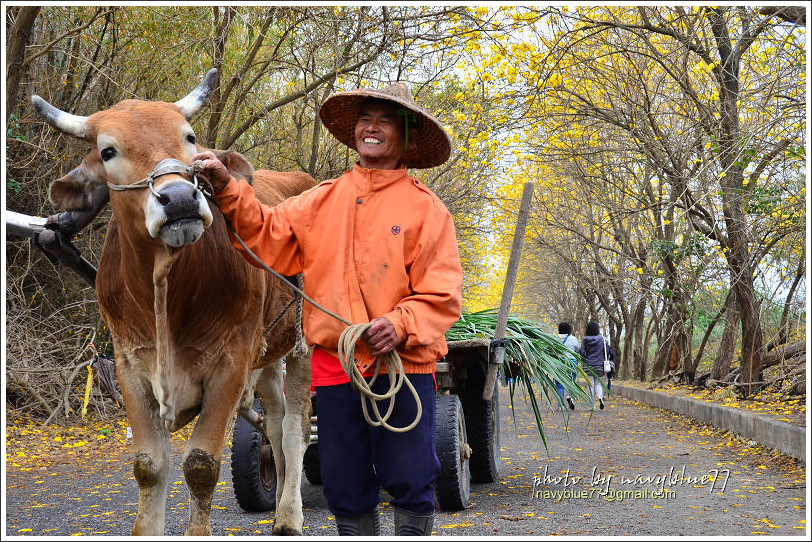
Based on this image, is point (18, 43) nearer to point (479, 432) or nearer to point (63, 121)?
point (63, 121)

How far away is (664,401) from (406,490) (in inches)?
560

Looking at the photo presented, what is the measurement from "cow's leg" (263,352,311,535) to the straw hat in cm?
218

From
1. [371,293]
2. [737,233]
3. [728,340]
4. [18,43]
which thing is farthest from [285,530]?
[728,340]

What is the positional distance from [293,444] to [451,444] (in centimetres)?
111

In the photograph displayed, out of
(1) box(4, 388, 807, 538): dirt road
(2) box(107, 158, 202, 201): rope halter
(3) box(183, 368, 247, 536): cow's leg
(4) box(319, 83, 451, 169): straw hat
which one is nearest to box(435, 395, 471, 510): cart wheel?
(1) box(4, 388, 807, 538): dirt road

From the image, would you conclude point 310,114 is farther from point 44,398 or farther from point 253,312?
point 253,312

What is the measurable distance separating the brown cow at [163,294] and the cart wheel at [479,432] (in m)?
3.32

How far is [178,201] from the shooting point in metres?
3.39

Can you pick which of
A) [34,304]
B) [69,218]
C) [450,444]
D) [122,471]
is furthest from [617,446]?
[34,304]

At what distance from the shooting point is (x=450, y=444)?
20.0 ft

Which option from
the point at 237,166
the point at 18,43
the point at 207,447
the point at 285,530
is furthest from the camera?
the point at 18,43

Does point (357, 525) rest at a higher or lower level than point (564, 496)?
higher

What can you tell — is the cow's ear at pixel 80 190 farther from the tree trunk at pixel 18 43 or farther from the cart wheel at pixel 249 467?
the tree trunk at pixel 18 43

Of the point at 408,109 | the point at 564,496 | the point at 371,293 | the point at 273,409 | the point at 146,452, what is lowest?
the point at 564,496
